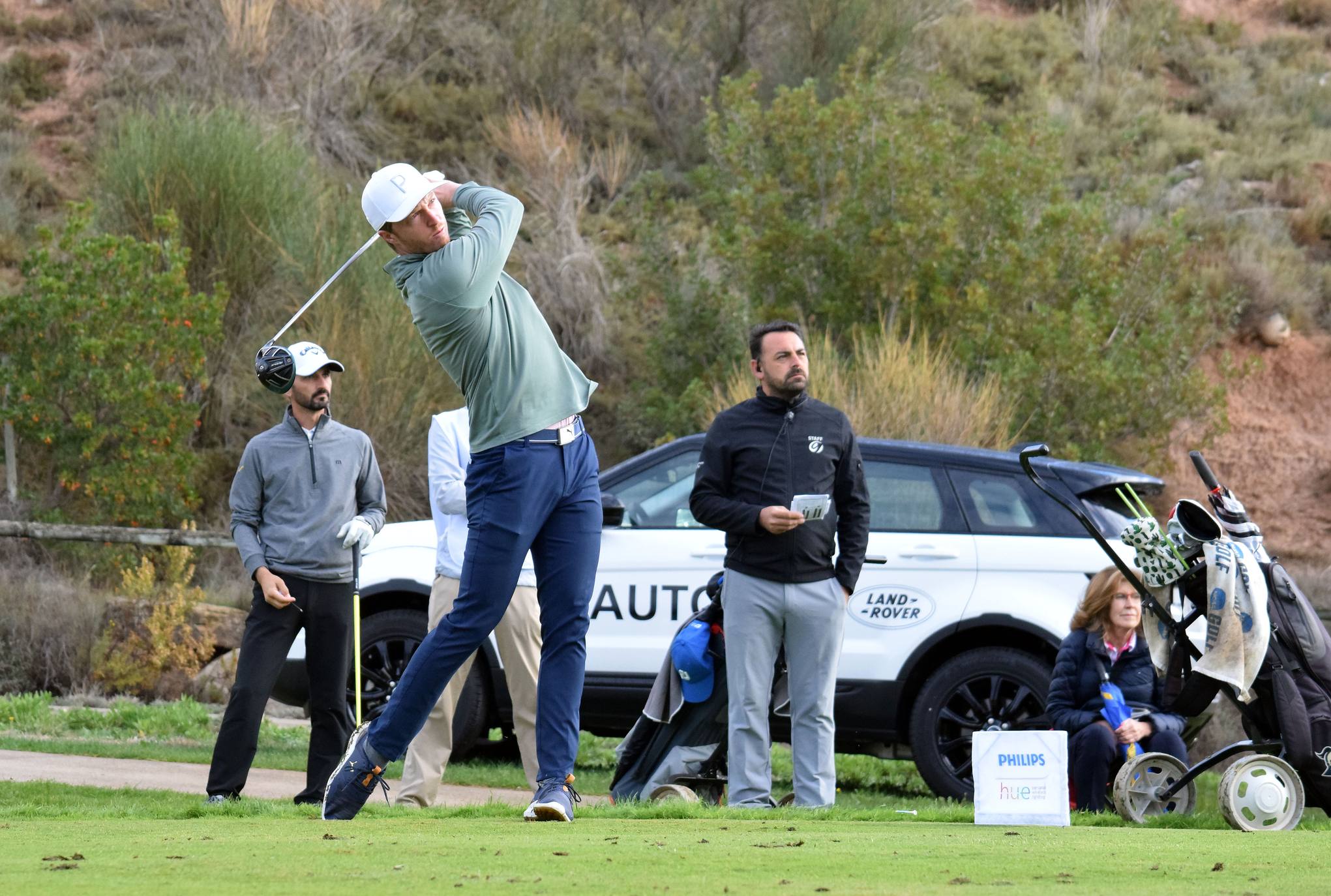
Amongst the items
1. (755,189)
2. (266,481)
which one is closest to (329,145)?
(755,189)

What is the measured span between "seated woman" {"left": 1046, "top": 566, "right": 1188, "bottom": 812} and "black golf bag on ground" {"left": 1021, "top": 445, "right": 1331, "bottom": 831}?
559mm

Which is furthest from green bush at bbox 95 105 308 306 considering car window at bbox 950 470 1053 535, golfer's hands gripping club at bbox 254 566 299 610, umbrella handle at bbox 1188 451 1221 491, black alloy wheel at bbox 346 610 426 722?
umbrella handle at bbox 1188 451 1221 491

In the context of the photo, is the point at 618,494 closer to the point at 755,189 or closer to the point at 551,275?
the point at 755,189

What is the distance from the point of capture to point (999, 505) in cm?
963

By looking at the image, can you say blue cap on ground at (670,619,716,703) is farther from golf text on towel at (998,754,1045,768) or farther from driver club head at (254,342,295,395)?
driver club head at (254,342,295,395)

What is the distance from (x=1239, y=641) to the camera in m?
6.84

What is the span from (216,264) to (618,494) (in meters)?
12.0

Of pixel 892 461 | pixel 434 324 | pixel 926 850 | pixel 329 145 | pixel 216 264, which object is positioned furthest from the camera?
pixel 329 145

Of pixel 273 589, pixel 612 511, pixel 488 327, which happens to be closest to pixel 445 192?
pixel 488 327

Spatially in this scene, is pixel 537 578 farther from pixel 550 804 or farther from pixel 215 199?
pixel 215 199

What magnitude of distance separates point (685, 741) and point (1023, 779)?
1967 millimetres

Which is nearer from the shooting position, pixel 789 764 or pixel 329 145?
pixel 789 764

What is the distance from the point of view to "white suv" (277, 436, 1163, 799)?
30.9 ft

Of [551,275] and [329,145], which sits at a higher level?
[329,145]
